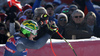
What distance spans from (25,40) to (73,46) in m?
1.31

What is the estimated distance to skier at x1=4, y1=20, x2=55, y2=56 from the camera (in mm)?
3006

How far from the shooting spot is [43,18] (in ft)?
12.3

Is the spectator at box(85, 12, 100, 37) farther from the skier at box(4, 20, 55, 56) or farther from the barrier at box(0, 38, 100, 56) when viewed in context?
the skier at box(4, 20, 55, 56)

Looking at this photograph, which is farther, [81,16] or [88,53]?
[81,16]

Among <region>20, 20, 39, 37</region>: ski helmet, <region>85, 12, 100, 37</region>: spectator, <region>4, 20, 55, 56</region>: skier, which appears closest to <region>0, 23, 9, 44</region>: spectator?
<region>4, 20, 55, 56</region>: skier

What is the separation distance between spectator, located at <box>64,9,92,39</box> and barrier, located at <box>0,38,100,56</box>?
38 cm

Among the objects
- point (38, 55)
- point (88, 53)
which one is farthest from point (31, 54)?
point (88, 53)

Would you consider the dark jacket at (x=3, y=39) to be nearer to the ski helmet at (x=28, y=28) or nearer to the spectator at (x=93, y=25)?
the ski helmet at (x=28, y=28)

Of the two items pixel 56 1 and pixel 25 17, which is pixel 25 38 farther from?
pixel 56 1

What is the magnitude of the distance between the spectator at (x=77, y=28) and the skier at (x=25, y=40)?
1.52 meters

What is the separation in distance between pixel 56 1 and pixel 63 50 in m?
5.44

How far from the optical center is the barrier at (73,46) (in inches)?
154

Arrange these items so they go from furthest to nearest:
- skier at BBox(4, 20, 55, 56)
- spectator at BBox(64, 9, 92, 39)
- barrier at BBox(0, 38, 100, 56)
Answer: spectator at BBox(64, 9, 92, 39)
barrier at BBox(0, 38, 100, 56)
skier at BBox(4, 20, 55, 56)

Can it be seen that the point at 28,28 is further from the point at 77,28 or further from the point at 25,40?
the point at 77,28
